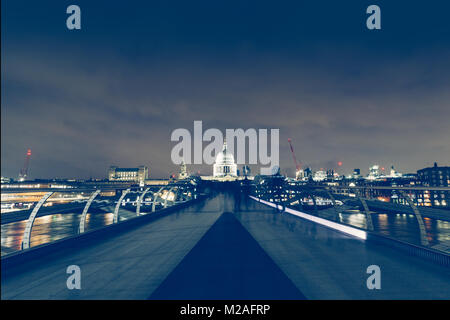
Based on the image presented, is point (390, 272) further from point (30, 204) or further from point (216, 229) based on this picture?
point (30, 204)

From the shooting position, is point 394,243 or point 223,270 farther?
point 394,243

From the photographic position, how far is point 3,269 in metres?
7.90

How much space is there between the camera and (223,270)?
783 cm

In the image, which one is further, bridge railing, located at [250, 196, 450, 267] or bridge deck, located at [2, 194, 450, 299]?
bridge railing, located at [250, 196, 450, 267]

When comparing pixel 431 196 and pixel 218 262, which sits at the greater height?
pixel 218 262

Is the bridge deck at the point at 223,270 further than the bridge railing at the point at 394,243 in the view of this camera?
No

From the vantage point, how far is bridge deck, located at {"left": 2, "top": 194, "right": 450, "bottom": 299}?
252 inches

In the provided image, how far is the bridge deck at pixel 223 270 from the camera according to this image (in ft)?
21.0
